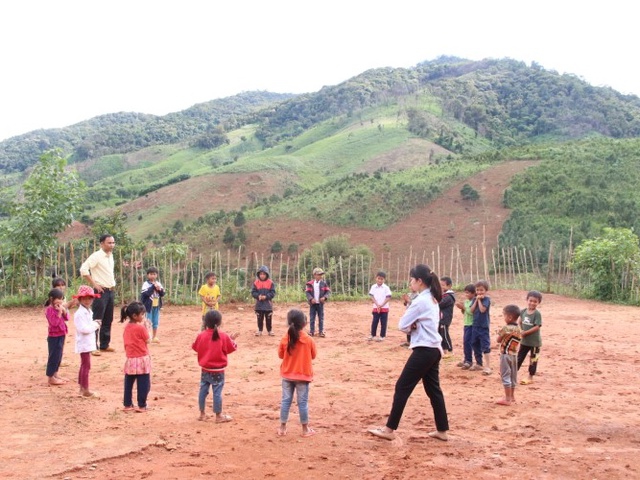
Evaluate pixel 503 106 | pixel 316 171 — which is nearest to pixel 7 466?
pixel 316 171

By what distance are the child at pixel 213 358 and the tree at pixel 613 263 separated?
17032mm

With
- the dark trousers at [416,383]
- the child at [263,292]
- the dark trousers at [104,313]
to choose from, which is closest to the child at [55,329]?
the dark trousers at [104,313]

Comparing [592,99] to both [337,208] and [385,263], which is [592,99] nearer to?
[337,208]

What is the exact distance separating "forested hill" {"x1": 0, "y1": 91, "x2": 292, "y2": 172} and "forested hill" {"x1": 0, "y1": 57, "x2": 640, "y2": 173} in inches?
8.8

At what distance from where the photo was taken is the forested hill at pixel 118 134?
10106cm

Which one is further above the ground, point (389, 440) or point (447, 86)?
point (447, 86)

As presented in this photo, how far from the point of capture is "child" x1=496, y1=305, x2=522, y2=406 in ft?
23.3

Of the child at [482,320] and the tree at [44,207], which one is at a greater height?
the tree at [44,207]

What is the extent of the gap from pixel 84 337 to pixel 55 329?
1.77 ft

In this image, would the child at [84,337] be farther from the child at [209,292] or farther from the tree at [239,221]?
the tree at [239,221]

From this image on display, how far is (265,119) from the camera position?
365 feet

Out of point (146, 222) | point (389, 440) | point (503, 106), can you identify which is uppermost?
point (503, 106)

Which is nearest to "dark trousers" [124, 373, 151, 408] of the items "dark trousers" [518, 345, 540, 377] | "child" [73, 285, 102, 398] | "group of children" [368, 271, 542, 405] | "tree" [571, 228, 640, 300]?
"child" [73, 285, 102, 398]

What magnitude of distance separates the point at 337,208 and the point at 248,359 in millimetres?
34936
